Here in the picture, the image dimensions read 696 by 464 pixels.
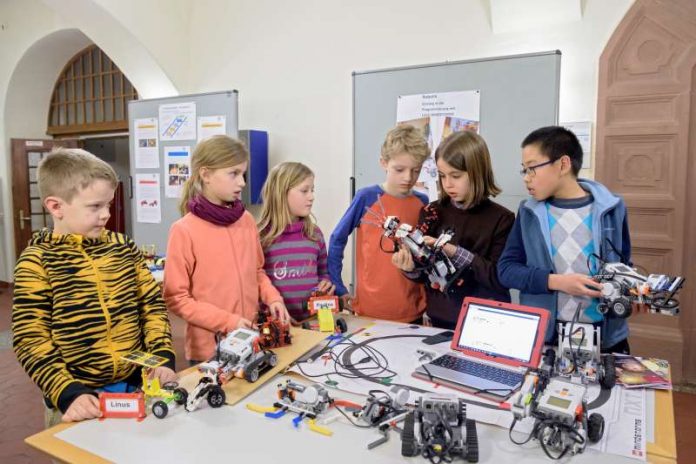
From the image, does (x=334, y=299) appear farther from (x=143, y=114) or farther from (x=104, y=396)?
(x=143, y=114)

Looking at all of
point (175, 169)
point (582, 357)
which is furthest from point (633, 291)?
point (175, 169)

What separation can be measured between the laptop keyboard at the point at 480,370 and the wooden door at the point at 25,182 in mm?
6325

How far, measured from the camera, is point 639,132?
122 inches

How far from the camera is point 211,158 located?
1828mm

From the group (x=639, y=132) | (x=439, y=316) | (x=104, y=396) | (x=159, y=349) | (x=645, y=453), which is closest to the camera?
(x=645, y=453)

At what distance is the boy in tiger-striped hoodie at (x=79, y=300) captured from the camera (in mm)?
1304

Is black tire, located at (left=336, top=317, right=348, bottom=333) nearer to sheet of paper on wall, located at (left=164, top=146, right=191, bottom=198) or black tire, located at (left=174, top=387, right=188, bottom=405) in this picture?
black tire, located at (left=174, top=387, right=188, bottom=405)

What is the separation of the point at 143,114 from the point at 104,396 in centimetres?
382

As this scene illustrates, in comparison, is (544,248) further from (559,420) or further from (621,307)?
(559,420)

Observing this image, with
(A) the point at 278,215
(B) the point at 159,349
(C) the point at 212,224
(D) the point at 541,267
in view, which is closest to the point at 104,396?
(B) the point at 159,349

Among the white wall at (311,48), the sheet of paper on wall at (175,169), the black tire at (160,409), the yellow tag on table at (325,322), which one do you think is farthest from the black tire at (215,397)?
the sheet of paper on wall at (175,169)

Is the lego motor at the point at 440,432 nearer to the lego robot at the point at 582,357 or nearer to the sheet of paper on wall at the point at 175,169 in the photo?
the lego robot at the point at 582,357

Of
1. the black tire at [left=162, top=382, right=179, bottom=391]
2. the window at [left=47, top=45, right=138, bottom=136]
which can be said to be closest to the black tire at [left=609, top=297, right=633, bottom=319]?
the black tire at [left=162, top=382, right=179, bottom=391]

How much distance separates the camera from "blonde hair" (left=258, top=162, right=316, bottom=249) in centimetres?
208
